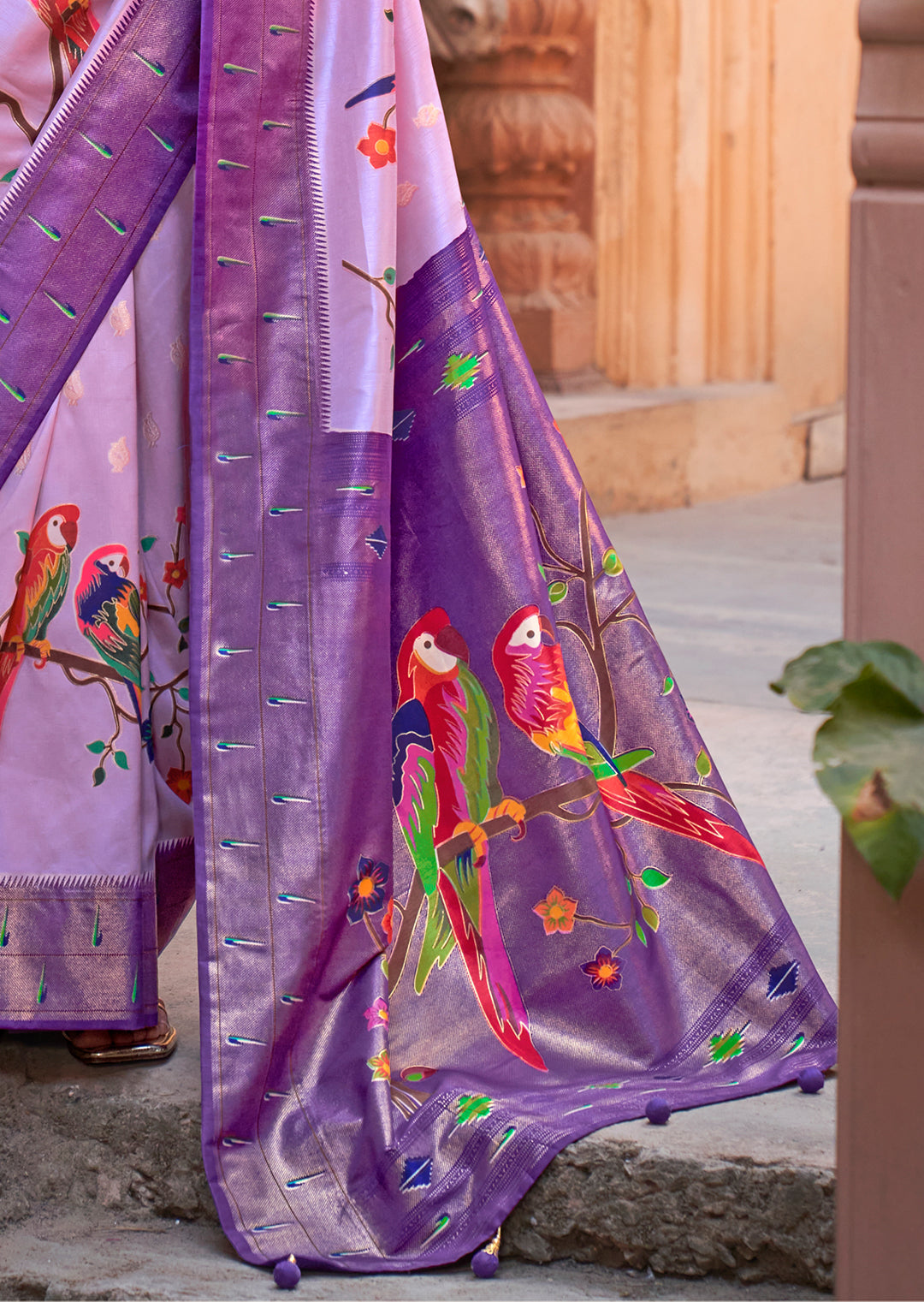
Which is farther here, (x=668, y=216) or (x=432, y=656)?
(x=668, y=216)

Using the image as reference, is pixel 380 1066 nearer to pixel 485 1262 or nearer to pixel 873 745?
pixel 485 1262

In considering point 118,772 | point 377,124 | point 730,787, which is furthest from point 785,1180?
point 730,787

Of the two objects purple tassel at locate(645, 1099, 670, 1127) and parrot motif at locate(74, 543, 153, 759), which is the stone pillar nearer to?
purple tassel at locate(645, 1099, 670, 1127)

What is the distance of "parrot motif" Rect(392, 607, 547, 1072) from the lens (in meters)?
1.75

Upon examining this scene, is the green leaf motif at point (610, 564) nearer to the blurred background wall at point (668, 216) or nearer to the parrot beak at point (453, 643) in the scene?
the parrot beak at point (453, 643)

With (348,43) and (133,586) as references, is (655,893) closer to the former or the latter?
(133,586)

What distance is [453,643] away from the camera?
5.81 feet

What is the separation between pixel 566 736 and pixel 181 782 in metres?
0.40

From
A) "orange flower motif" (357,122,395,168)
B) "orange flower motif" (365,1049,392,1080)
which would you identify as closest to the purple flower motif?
"orange flower motif" (365,1049,392,1080)

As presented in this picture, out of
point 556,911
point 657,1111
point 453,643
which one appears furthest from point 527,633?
point 657,1111

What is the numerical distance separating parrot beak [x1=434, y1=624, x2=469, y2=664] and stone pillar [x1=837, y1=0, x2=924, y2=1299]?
820 mm

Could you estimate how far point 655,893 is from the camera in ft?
5.91

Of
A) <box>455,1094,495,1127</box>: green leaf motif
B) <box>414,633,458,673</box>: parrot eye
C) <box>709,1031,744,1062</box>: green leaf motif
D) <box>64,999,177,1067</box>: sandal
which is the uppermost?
<box>414,633,458,673</box>: parrot eye

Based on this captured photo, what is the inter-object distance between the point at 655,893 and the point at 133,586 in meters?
0.63
